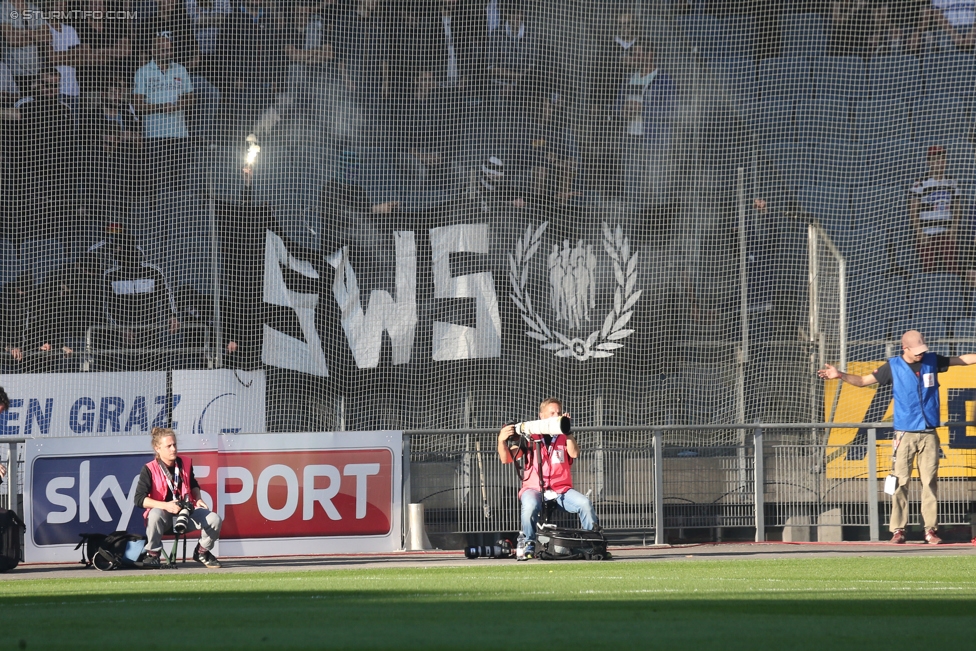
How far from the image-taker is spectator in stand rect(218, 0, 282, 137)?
16266 mm

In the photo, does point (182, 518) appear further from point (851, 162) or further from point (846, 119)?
point (846, 119)

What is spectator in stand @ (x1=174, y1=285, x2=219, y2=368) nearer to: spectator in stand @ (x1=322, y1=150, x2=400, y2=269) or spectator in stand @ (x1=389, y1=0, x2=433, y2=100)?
spectator in stand @ (x1=322, y1=150, x2=400, y2=269)

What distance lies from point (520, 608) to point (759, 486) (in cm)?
720

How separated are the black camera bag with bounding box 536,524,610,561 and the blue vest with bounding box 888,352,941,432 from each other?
3497 mm

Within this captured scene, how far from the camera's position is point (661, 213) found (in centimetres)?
1622

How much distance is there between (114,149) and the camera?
52.6 feet

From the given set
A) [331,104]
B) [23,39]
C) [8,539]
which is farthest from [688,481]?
[23,39]

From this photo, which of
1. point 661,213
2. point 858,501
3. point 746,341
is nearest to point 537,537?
point 858,501

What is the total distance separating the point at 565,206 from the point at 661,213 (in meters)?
1.23

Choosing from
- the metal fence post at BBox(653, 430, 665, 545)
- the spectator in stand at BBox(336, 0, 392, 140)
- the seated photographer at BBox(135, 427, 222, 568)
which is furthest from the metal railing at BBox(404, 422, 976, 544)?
the spectator in stand at BBox(336, 0, 392, 140)

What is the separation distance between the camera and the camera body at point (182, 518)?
10797mm

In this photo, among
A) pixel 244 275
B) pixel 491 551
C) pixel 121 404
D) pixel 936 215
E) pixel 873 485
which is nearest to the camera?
pixel 491 551

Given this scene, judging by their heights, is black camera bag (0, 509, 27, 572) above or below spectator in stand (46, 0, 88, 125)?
below

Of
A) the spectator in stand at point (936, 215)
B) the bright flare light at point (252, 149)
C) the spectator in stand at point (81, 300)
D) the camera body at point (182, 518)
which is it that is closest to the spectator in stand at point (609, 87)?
the spectator in stand at point (936, 215)
